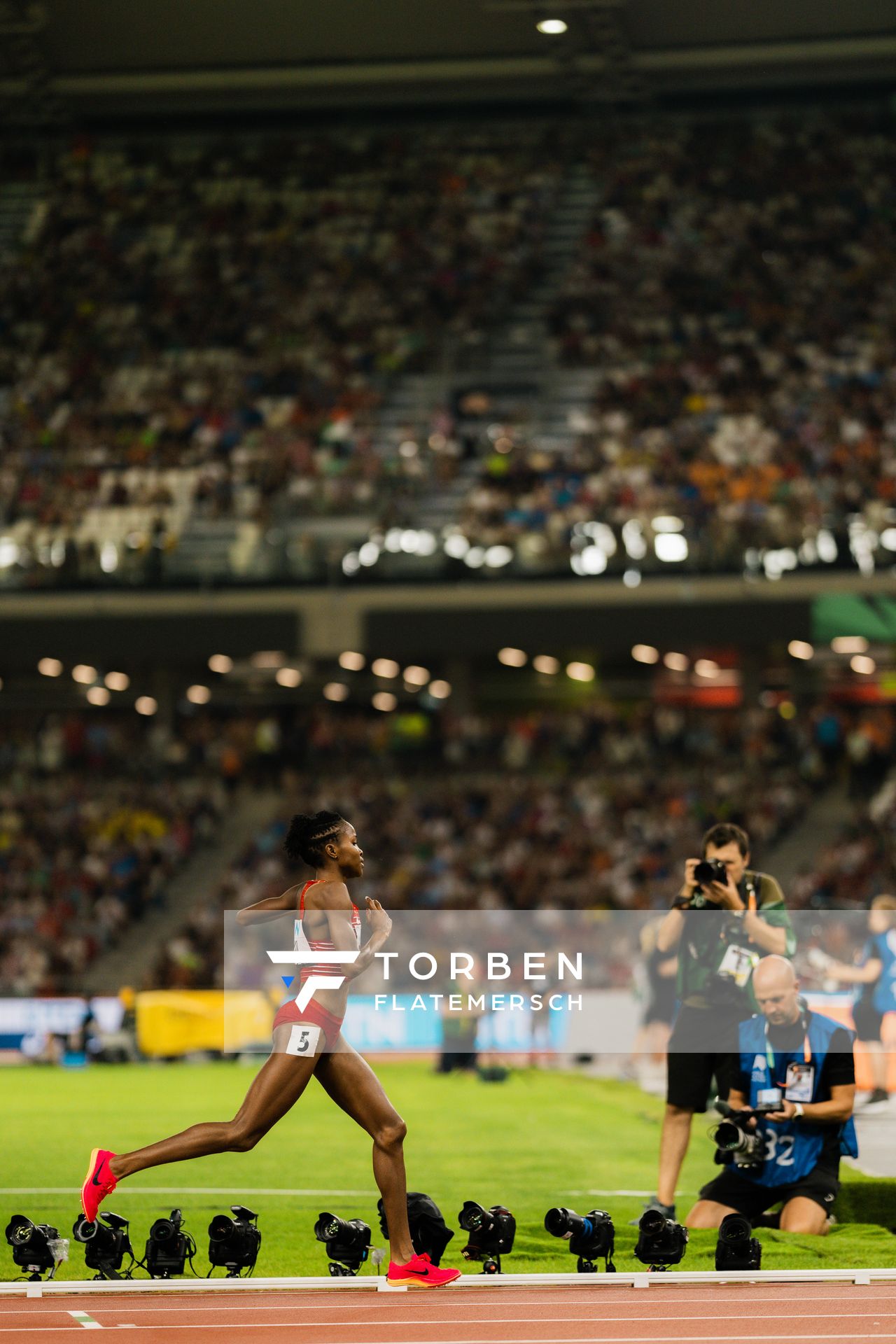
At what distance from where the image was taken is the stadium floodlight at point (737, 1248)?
7922mm

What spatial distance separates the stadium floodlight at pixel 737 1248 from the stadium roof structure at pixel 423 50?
31.8 meters

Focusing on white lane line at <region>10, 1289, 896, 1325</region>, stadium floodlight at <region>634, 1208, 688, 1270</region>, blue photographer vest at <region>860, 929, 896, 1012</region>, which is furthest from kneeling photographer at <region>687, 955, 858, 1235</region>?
blue photographer vest at <region>860, 929, 896, 1012</region>

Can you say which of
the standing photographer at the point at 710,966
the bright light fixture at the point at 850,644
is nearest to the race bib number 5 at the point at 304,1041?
the standing photographer at the point at 710,966

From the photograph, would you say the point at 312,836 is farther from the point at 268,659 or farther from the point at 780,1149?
the point at 268,659

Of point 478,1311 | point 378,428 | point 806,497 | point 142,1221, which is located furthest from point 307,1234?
point 378,428

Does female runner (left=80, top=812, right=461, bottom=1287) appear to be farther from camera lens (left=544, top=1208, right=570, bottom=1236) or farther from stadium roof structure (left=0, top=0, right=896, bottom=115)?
stadium roof structure (left=0, top=0, right=896, bottom=115)

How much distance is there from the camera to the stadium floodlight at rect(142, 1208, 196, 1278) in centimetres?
782

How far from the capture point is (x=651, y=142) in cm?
3947

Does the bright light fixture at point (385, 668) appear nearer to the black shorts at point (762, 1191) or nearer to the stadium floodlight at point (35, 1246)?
the black shorts at point (762, 1191)

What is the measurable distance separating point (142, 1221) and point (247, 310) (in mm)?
29708

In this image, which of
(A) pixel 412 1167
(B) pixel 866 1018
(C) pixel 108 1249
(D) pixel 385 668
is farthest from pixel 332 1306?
(D) pixel 385 668

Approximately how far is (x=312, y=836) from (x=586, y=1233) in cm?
204

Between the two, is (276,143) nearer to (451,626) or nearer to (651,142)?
(651,142)

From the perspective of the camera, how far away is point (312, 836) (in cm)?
767
